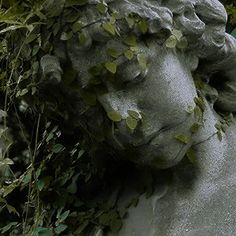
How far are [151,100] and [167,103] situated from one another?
0.10 feet

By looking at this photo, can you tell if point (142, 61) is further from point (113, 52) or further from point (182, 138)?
point (182, 138)

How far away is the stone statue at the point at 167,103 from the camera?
56.1 inches

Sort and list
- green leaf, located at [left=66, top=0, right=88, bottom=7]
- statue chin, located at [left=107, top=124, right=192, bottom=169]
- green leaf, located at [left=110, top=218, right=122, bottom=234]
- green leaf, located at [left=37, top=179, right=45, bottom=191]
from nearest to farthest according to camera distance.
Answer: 1. green leaf, located at [left=66, top=0, right=88, bottom=7]
2. statue chin, located at [left=107, top=124, right=192, bottom=169]
3. green leaf, located at [left=110, top=218, right=122, bottom=234]
4. green leaf, located at [left=37, top=179, right=45, bottom=191]

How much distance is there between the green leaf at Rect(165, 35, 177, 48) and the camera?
1.46 metres

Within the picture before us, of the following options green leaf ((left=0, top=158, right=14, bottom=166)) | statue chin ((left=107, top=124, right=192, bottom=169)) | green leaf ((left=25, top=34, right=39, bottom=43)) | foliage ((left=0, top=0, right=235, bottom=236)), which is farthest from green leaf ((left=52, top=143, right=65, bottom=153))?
green leaf ((left=25, top=34, right=39, bottom=43))

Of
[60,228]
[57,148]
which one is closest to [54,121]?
[57,148]

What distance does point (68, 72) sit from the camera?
4.71ft

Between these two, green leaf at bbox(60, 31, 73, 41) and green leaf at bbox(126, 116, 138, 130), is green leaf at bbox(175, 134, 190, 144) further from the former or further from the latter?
green leaf at bbox(60, 31, 73, 41)

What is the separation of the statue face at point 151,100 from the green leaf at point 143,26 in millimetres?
30

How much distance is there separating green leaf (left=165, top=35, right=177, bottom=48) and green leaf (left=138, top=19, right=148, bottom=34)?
49mm

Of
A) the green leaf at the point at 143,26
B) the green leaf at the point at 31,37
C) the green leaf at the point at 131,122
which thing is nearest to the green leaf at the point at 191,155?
the green leaf at the point at 131,122

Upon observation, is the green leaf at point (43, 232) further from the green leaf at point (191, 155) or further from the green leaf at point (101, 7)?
the green leaf at point (101, 7)

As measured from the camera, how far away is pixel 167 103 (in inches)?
57.7

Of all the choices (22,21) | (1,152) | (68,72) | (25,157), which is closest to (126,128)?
(68,72)
